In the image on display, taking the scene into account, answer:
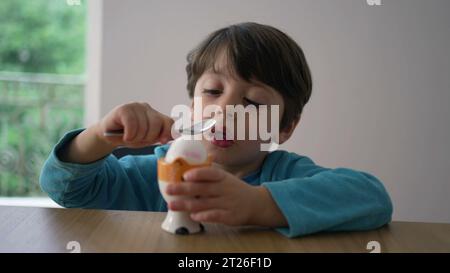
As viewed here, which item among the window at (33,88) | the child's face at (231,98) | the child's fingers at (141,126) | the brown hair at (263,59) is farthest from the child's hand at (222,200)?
the window at (33,88)

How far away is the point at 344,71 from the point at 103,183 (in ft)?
4.86

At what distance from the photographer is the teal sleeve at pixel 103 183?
0.72 metres

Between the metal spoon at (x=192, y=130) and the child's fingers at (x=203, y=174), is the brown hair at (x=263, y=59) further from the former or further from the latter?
the child's fingers at (x=203, y=174)

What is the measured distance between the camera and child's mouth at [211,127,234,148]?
0.78 m

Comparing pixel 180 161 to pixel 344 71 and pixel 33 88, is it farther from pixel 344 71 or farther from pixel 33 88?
pixel 33 88

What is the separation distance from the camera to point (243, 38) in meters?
0.89

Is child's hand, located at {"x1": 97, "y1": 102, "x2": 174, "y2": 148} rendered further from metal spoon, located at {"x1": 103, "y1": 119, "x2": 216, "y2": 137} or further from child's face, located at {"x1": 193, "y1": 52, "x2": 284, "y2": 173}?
child's face, located at {"x1": 193, "y1": 52, "x2": 284, "y2": 173}

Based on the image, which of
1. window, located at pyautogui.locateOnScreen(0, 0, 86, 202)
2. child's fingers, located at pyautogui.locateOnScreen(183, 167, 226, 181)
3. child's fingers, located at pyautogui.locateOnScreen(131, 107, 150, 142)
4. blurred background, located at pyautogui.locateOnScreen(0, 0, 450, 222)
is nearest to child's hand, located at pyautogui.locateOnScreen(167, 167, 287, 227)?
child's fingers, located at pyautogui.locateOnScreen(183, 167, 226, 181)

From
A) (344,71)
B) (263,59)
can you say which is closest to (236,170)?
(263,59)

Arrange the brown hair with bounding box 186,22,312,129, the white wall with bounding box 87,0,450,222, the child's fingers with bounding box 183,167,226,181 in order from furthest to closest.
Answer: the white wall with bounding box 87,0,450,222
the brown hair with bounding box 186,22,312,129
the child's fingers with bounding box 183,167,226,181

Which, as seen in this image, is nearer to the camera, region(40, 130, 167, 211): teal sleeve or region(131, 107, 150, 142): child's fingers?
region(131, 107, 150, 142): child's fingers

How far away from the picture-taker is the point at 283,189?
0.58 m

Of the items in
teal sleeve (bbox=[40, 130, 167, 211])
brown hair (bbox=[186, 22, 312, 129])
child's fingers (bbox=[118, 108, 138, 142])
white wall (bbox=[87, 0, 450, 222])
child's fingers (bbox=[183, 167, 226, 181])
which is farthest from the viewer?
white wall (bbox=[87, 0, 450, 222])

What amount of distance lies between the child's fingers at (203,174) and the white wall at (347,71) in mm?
1529
